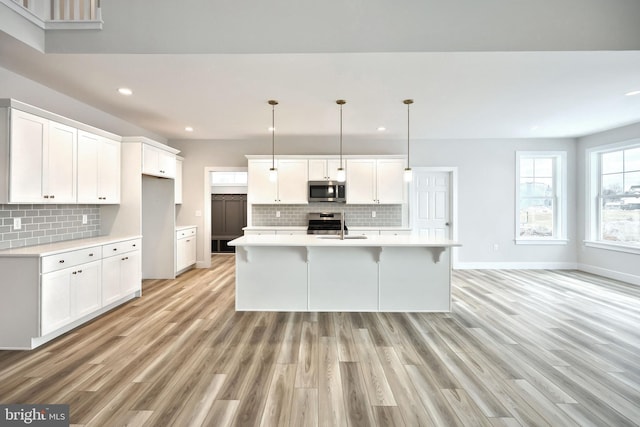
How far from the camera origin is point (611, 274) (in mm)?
5340

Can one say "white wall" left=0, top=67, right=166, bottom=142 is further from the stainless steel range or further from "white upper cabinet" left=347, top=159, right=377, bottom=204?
"white upper cabinet" left=347, top=159, right=377, bottom=204

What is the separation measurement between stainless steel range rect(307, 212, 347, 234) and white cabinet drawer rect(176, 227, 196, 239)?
2268 millimetres

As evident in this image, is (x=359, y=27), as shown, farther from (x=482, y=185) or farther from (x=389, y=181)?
(x=482, y=185)

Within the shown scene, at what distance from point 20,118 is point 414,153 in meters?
5.76

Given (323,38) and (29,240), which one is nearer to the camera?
(323,38)

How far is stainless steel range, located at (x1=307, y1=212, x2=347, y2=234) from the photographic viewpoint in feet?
19.3

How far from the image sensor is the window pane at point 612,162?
533 cm

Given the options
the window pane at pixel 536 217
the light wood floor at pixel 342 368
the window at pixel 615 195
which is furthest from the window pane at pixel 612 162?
the light wood floor at pixel 342 368

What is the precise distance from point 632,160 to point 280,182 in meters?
5.96

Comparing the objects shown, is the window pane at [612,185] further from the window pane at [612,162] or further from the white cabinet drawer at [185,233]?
the white cabinet drawer at [185,233]

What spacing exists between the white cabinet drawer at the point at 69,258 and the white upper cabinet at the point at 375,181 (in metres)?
3.96

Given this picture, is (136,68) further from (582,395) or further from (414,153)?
(414,153)

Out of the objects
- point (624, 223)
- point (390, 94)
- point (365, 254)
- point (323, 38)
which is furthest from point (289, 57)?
point (624, 223)

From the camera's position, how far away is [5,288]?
269 centimetres
